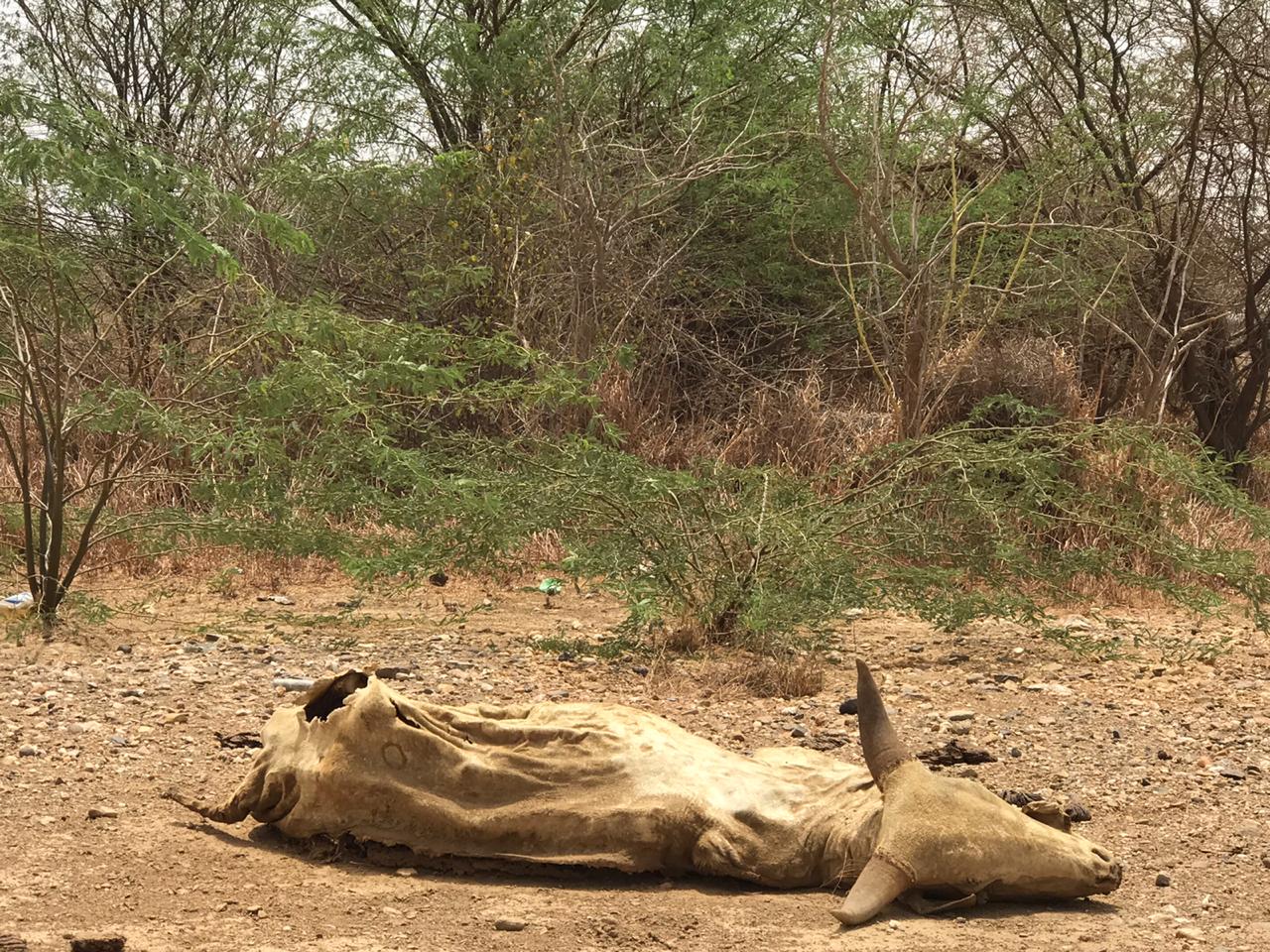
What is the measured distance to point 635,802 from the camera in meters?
3.13

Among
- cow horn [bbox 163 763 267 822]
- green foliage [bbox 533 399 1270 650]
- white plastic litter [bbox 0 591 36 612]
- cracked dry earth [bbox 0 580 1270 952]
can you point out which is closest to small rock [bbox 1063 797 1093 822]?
cracked dry earth [bbox 0 580 1270 952]

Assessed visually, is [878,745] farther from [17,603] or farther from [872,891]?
[17,603]

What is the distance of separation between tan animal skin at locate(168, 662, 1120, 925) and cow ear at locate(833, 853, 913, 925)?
52 mm

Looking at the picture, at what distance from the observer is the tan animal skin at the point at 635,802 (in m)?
2.99

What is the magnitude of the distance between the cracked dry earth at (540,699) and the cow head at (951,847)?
6 centimetres

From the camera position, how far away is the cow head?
288cm

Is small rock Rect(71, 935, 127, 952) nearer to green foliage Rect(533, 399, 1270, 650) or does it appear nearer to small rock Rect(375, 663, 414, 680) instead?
small rock Rect(375, 663, 414, 680)

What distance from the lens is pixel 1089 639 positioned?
587cm

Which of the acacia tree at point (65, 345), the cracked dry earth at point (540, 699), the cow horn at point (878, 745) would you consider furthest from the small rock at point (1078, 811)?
the acacia tree at point (65, 345)

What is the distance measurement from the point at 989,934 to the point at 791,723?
75.3 inches

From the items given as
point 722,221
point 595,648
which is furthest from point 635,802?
point 722,221

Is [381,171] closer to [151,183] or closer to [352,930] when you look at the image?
[151,183]

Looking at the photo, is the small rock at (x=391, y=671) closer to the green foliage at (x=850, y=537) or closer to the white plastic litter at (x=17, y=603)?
the green foliage at (x=850, y=537)

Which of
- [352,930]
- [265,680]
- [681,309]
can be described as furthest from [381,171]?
[352,930]
